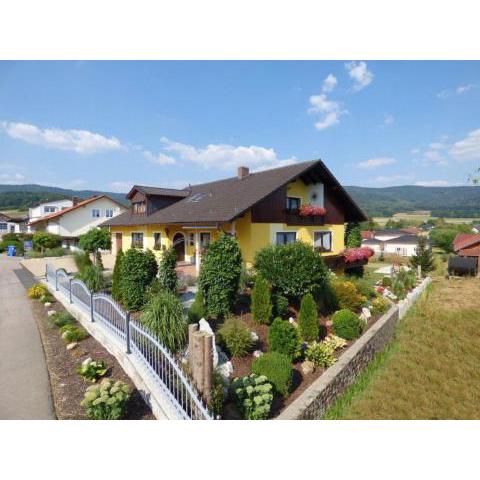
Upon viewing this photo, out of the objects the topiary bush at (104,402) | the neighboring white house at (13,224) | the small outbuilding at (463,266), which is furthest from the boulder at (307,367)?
the neighboring white house at (13,224)

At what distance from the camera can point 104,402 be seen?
455cm

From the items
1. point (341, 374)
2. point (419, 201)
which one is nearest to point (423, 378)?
point (341, 374)

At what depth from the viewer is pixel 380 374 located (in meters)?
8.02

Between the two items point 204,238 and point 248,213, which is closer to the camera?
point 248,213

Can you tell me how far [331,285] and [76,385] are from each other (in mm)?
9287

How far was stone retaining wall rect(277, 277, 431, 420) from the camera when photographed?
18.0 feet

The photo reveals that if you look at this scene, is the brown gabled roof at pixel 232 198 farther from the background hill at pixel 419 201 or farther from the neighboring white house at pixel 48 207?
the background hill at pixel 419 201

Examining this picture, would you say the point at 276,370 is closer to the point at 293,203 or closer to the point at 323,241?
the point at 293,203

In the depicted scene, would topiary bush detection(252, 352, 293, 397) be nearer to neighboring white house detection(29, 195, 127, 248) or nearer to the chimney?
the chimney

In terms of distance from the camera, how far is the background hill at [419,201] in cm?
14388

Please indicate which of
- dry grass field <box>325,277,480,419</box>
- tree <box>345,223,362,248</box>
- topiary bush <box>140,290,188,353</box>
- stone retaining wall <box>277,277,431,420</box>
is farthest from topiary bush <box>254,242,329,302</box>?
tree <box>345,223,362,248</box>

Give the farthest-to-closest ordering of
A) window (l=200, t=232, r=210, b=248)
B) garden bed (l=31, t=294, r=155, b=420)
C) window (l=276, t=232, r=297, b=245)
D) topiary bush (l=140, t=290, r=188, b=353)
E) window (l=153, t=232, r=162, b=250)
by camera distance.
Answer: window (l=153, t=232, r=162, b=250) → window (l=200, t=232, r=210, b=248) → window (l=276, t=232, r=297, b=245) → topiary bush (l=140, t=290, r=188, b=353) → garden bed (l=31, t=294, r=155, b=420)

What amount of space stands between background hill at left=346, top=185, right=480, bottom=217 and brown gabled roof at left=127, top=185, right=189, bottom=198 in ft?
431

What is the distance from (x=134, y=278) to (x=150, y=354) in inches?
155
